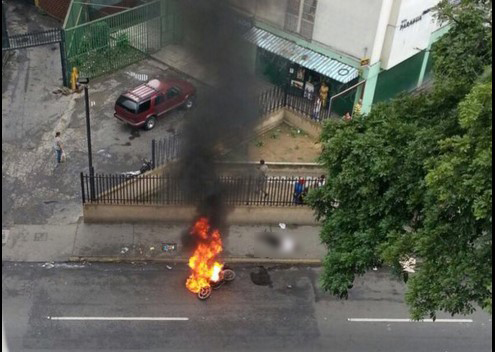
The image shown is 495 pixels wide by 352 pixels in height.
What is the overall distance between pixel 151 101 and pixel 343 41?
6491 millimetres

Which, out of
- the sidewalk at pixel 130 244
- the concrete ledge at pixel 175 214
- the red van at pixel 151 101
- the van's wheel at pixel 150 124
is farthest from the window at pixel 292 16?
the sidewalk at pixel 130 244

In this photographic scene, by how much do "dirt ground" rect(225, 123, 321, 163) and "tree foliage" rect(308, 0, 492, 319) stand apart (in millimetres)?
7982

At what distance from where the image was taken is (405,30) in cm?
2016

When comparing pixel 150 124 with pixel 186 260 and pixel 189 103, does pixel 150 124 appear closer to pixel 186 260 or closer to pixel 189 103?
pixel 189 103

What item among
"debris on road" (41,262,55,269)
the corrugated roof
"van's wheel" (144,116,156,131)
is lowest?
"debris on road" (41,262,55,269)

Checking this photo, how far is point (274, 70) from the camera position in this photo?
2248cm

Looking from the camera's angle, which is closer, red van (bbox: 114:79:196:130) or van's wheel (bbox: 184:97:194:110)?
red van (bbox: 114:79:196:130)

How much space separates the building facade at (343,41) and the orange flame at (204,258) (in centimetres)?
716

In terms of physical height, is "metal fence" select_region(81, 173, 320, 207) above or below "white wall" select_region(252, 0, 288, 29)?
below

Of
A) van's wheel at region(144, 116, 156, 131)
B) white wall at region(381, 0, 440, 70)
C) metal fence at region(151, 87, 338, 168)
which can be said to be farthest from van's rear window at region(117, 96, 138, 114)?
white wall at region(381, 0, 440, 70)

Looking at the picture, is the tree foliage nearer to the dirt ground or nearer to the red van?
the dirt ground

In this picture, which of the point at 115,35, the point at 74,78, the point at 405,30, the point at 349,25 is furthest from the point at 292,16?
the point at 74,78

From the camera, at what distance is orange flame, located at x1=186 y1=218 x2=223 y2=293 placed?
583 inches

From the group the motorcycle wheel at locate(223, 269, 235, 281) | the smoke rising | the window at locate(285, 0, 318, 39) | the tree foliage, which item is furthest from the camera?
the window at locate(285, 0, 318, 39)
